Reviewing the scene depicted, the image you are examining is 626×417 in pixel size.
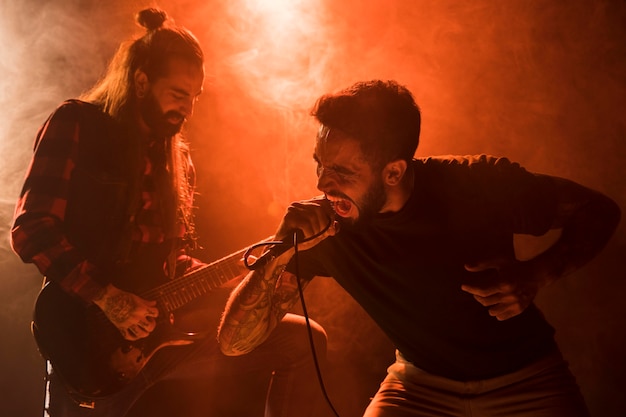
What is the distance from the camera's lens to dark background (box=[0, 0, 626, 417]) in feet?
10.1

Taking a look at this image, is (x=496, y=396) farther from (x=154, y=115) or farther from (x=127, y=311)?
(x=154, y=115)

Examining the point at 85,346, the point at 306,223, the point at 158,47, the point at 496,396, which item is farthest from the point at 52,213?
the point at 496,396

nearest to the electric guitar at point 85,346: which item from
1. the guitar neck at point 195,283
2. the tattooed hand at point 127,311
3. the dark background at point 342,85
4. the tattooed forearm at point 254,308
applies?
the tattooed hand at point 127,311

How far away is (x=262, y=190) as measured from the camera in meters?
3.29

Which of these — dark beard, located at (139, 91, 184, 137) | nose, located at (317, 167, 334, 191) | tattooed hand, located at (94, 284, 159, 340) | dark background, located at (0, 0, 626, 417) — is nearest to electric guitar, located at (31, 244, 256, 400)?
tattooed hand, located at (94, 284, 159, 340)

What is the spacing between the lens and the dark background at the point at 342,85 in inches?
121

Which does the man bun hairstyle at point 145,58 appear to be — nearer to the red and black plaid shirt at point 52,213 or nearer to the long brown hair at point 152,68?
the long brown hair at point 152,68

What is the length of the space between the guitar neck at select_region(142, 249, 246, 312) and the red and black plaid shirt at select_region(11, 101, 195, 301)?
33cm

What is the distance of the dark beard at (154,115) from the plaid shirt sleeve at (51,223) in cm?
41

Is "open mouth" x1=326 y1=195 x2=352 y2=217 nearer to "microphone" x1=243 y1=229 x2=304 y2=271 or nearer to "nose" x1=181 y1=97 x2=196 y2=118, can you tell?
"microphone" x1=243 y1=229 x2=304 y2=271

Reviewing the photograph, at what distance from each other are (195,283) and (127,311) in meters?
0.37

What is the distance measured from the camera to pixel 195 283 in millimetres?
2785

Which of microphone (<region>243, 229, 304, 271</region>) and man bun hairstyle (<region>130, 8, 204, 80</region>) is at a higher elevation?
man bun hairstyle (<region>130, 8, 204, 80</region>)

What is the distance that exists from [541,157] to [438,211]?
135 centimetres
